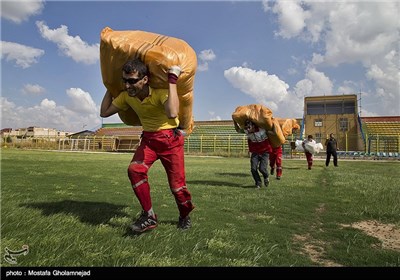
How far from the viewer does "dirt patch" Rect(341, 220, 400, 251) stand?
3.88 m

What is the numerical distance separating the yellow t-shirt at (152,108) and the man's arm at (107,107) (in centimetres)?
11

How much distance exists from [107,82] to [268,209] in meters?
3.39

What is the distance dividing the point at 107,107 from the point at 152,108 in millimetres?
805

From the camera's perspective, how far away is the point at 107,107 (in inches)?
180

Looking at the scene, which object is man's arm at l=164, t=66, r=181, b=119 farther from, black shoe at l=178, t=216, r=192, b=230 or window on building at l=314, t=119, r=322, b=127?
window on building at l=314, t=119, r=322, b=127

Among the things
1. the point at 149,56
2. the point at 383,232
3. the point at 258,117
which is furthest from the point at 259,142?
the point at 149,56

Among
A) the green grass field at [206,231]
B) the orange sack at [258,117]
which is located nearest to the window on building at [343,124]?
the orange sack at [258,117]

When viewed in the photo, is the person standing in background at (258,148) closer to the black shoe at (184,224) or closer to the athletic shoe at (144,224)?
the black shoe at (184,224)

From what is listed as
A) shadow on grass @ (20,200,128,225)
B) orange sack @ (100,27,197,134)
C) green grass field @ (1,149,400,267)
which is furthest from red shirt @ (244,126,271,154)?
orange sack @ (100,27,197,134)

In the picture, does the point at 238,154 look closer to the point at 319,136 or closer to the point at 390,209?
the point at 319,136

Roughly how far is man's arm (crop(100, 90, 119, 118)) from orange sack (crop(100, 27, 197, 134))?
0.25 ft

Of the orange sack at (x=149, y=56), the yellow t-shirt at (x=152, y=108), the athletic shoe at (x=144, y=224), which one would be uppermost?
the orange sack at (x=149, y=56)

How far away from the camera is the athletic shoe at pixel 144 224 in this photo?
378cm

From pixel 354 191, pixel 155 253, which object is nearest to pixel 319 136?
pixel 354 191
